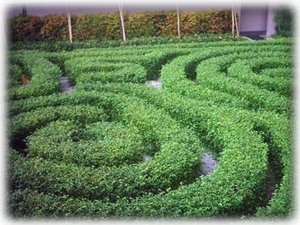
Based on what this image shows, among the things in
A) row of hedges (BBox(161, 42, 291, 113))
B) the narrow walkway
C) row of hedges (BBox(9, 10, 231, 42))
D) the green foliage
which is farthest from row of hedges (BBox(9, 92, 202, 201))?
the green foliage

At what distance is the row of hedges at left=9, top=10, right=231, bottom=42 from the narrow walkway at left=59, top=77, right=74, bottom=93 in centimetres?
563

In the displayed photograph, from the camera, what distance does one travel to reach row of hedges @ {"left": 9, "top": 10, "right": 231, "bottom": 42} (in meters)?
19.1

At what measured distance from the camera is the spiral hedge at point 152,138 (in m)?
6.35

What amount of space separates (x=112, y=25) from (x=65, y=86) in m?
6.93

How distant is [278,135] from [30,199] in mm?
4413

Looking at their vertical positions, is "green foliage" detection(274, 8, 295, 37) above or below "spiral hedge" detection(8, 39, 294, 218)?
above

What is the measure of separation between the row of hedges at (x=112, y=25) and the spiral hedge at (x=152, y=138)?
5.16 metres

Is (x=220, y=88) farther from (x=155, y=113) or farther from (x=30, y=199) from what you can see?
(x=30, y=199)

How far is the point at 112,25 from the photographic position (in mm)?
19328

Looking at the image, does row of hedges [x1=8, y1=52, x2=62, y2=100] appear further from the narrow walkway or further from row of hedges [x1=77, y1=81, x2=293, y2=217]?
row of hedges [x1=77, y1=81, x2=293, y2=217]

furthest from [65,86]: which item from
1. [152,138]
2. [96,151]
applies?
[96,151]

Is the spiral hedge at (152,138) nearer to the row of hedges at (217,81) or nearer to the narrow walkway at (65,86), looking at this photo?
the row of hedges at (217,81)

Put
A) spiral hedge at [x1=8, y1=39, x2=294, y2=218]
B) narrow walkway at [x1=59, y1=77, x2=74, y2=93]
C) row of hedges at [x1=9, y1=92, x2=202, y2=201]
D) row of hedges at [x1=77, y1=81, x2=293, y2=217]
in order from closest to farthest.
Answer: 1. row of hedges at [x1=77, y1=81, x2=293, y2=217]
2. spiral hedge at [x1=8, y1=39, x2=294, y2=218]
3. row of hedges at [x1=9, y1=92, x2=202, y2=201]
4. narrow walkway at [x1=59, y1=77, x2=74, y2=93]

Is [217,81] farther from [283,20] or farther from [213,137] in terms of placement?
[283,20]
